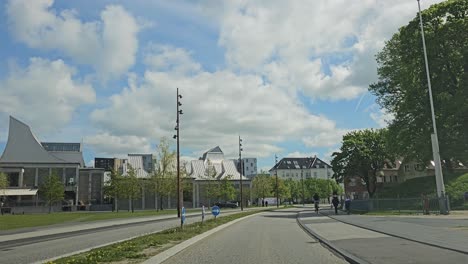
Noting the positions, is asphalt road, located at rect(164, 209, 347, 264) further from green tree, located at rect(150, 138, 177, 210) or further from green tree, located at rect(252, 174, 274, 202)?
green tree, located at rect(252, 174, 274, 202)

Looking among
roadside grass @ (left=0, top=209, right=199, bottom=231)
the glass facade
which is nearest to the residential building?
the glass facade

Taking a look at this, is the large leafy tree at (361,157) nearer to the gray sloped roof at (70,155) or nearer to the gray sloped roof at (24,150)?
the gray sloped roof at (24,150)

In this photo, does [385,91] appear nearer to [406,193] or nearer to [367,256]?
[406,193]

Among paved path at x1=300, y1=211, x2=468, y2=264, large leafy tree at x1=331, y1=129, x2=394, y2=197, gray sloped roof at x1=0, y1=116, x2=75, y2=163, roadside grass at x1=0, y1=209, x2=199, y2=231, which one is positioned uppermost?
gray sloped roof at x1=0, y1=116, x2=75, y2=163

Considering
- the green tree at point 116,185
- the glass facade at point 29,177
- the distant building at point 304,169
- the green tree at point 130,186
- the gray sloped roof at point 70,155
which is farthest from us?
the distant building at point 304,169

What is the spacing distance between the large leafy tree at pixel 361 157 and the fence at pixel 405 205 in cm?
2034

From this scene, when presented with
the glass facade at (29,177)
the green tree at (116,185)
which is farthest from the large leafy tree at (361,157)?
the glass facade at (29,177)

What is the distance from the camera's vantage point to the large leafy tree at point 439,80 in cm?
3738

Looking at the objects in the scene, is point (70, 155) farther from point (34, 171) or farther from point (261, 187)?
point (261, 187)

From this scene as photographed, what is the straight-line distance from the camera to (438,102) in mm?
40406

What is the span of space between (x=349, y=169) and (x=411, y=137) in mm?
20384

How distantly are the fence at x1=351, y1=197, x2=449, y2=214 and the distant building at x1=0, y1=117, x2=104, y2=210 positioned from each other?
61.8 metres

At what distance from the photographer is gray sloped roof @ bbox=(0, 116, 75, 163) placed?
89375 mm

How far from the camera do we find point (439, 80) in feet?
131
